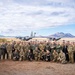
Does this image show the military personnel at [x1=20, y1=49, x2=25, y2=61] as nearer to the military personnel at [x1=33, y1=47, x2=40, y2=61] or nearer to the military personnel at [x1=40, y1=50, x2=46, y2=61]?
the military personnel at [x1=33, y1=47, x2=40, y2=61]

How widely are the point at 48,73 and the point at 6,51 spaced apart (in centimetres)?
712

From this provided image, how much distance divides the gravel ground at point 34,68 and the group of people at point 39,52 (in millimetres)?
839

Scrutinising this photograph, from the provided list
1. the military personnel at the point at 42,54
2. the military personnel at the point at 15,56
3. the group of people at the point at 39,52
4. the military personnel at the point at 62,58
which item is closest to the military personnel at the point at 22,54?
the group of people at the point at 39,52

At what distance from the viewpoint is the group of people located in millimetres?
19703

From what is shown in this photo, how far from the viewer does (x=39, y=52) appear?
20.3m

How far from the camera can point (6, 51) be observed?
21531mm

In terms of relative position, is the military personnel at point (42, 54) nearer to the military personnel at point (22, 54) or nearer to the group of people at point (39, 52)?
the group of people at point (39, 52)

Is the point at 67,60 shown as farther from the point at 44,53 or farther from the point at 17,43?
the point at 17,43

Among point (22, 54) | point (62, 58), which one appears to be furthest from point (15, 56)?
point (62, 58)

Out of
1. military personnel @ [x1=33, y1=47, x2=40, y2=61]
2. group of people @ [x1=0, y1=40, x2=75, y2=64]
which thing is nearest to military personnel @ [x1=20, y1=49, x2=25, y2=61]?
group of people @ [x1=0, y1=40, x2=75, y2=64]

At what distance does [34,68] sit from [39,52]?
3366mm

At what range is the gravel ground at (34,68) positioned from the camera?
617 inches

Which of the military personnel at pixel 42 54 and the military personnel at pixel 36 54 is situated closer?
the military personnel at pixel 42 54

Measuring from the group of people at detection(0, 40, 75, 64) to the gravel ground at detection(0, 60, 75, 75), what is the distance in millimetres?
839
